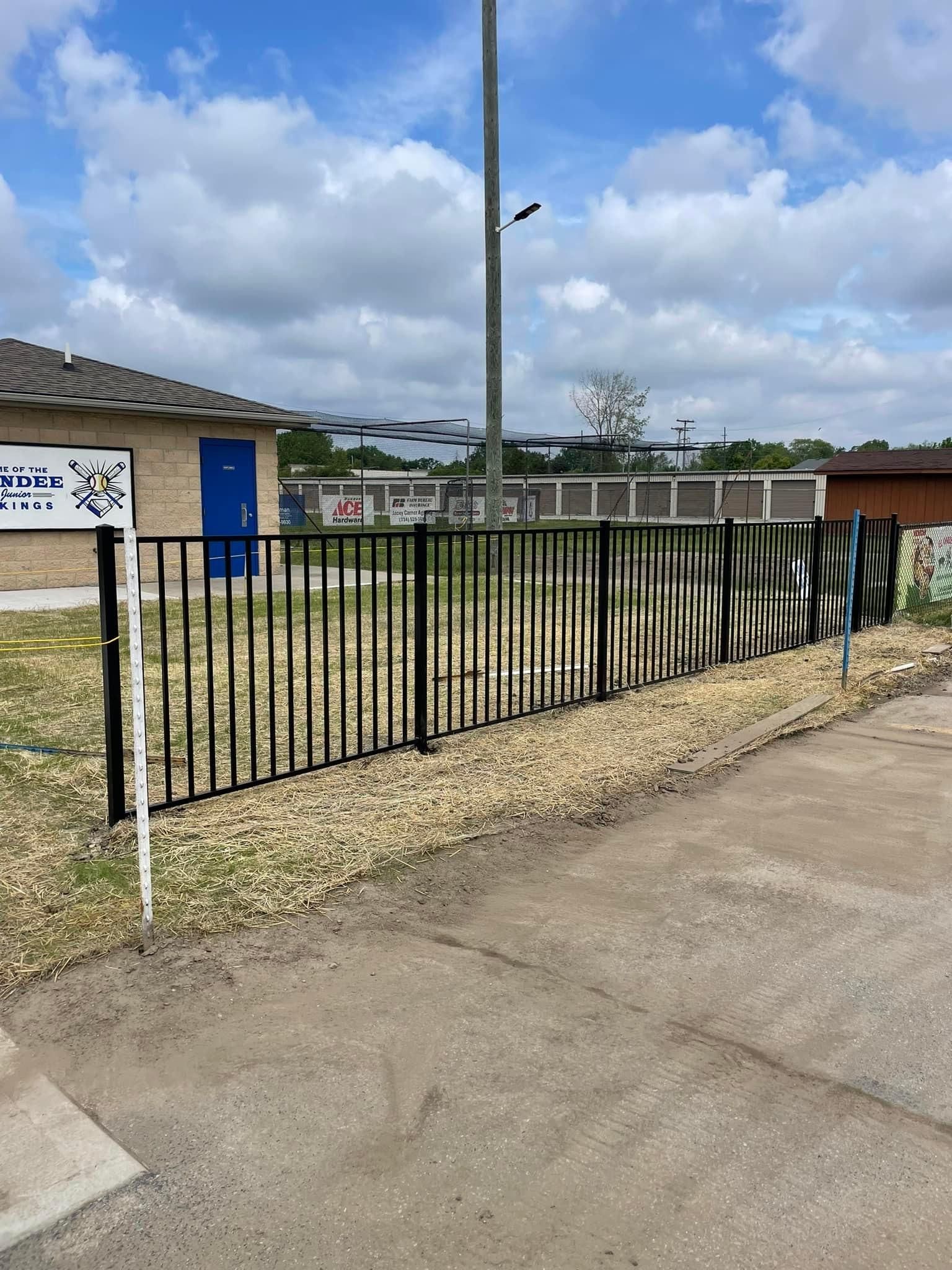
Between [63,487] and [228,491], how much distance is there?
328 cm

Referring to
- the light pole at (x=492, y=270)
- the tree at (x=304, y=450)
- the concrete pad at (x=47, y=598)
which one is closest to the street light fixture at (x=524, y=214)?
the light pole at (x=492, y=270)

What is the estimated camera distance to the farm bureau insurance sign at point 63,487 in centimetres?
1502

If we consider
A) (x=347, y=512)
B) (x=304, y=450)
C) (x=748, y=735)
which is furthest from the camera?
(x=304, y=450)

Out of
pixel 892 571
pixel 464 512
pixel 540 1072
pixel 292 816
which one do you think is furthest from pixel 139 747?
pixel 464 512

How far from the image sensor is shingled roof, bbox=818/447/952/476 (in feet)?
80.5

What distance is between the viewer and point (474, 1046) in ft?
9.71

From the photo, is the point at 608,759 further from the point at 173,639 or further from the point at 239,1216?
the point at 173,639

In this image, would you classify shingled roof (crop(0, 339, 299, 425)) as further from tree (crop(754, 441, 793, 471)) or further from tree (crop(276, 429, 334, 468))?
tree (crop(754, 441, 793, 471))

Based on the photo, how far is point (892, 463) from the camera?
25641mm

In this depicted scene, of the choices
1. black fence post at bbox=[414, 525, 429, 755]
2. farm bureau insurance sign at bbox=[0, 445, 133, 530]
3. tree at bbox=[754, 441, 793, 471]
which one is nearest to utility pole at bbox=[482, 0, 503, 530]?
farm bureau insurance sign at bbox=[0, 445, 133, 530]

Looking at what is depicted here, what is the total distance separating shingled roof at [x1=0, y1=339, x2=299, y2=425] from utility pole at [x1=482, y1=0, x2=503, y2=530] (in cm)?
410

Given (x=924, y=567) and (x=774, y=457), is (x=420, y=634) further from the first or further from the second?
(x=774, y=457)

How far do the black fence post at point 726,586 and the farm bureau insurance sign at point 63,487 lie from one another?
10497 mm

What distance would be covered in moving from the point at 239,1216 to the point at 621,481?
5391cm
